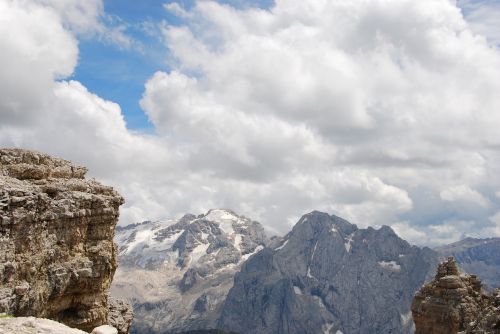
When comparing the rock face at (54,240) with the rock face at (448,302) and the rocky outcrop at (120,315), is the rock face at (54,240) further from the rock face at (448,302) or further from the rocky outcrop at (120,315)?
the rock face at (448,302)

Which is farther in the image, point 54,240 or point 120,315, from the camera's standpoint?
point 120,315

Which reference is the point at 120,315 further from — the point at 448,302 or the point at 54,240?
the point at 448,302

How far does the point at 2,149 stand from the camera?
37.6 metres

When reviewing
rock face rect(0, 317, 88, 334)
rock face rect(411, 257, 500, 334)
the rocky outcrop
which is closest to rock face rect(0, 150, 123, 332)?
rock face rect(0, 317, 88, 334)

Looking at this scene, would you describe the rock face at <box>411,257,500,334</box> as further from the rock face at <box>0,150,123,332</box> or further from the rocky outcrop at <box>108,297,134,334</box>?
the rock face at <box>0,150,123,332</box>

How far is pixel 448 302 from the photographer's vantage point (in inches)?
3019

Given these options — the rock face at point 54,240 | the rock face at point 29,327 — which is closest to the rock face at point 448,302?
the rock face at point 54,240

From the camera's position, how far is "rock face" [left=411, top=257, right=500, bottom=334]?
74.3m

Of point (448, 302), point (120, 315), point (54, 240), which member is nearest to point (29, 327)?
point (54, 240)

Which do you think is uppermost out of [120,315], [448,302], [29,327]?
[448,302]

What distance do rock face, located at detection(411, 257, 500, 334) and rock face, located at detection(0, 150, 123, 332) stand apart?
51414 millimetres

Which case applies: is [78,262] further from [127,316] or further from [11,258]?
[127,316]

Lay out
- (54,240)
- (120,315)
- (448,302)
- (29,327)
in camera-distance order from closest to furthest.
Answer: (29,327) → (54,240) → (120,315) → (448,302)

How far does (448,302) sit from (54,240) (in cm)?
5936
